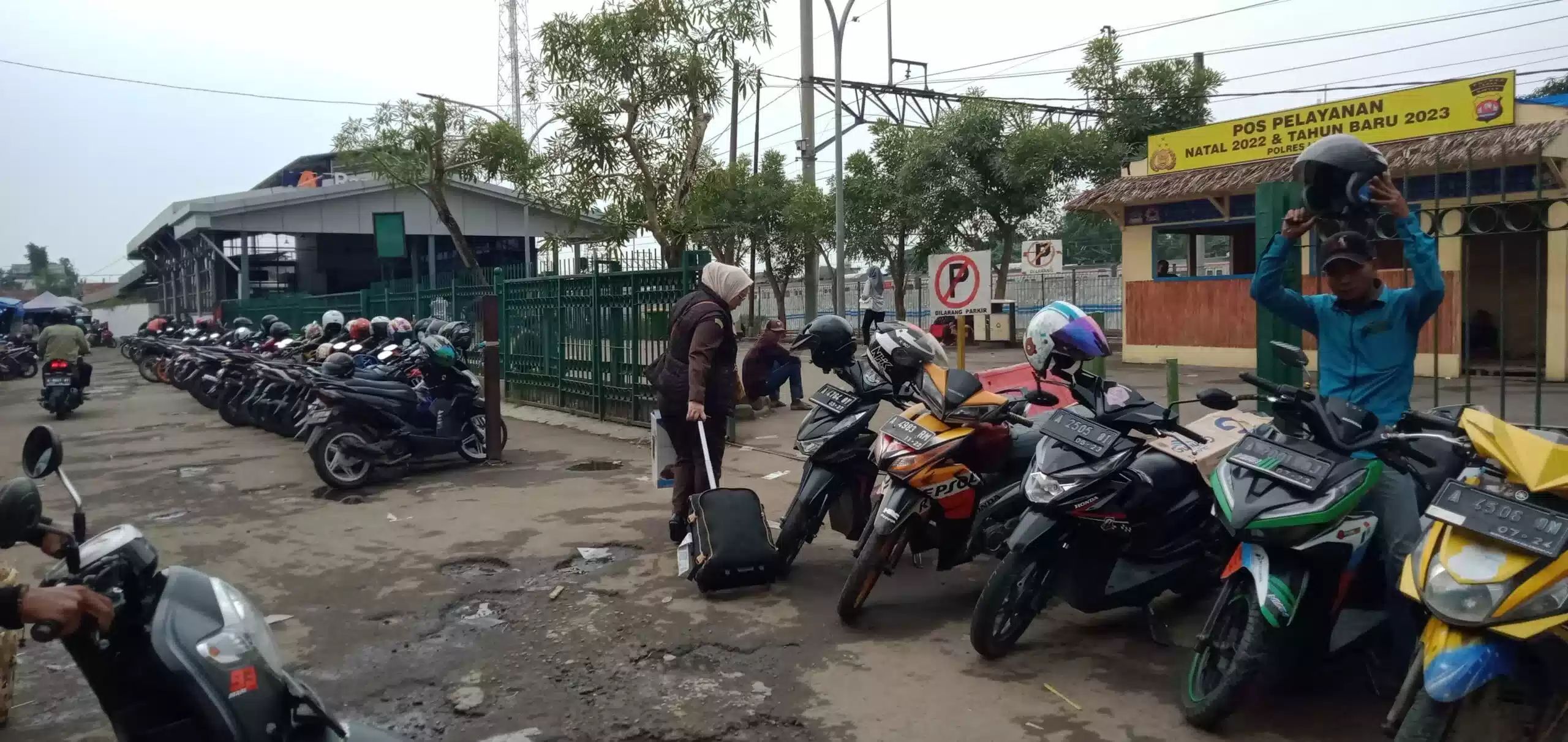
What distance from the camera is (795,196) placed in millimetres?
27609

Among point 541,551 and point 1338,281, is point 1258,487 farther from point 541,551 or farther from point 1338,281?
point 541,551

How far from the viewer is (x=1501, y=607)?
2.55m

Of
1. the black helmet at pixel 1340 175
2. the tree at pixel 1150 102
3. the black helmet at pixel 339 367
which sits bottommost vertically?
the black helmet at pixel 339 367

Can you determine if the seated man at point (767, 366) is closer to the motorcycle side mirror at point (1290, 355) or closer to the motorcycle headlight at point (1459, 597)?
the motorcycle side mirror at point (1290, 355)

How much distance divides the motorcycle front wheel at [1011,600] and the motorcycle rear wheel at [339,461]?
5.74m

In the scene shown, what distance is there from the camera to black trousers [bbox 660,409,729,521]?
6.00 metres

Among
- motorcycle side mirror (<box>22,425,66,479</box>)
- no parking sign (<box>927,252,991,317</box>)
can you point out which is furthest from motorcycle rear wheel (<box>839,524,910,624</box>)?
no parking sign (<box>927,252,991,317</box>)

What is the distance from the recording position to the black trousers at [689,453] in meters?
6.00

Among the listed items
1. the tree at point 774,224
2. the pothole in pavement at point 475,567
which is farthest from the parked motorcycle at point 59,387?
the tree at point 774,224

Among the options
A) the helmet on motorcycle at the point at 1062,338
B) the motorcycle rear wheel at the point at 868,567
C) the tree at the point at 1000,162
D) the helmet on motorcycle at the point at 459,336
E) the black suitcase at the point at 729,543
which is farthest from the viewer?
the tree at the point at 1000,162

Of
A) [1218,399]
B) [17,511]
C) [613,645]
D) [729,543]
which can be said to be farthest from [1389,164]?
[17,511]

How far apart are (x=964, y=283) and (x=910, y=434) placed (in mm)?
4081

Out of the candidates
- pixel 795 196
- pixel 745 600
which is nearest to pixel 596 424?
pixel 745 600

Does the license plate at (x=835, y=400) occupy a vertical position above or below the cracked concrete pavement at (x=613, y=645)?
above
